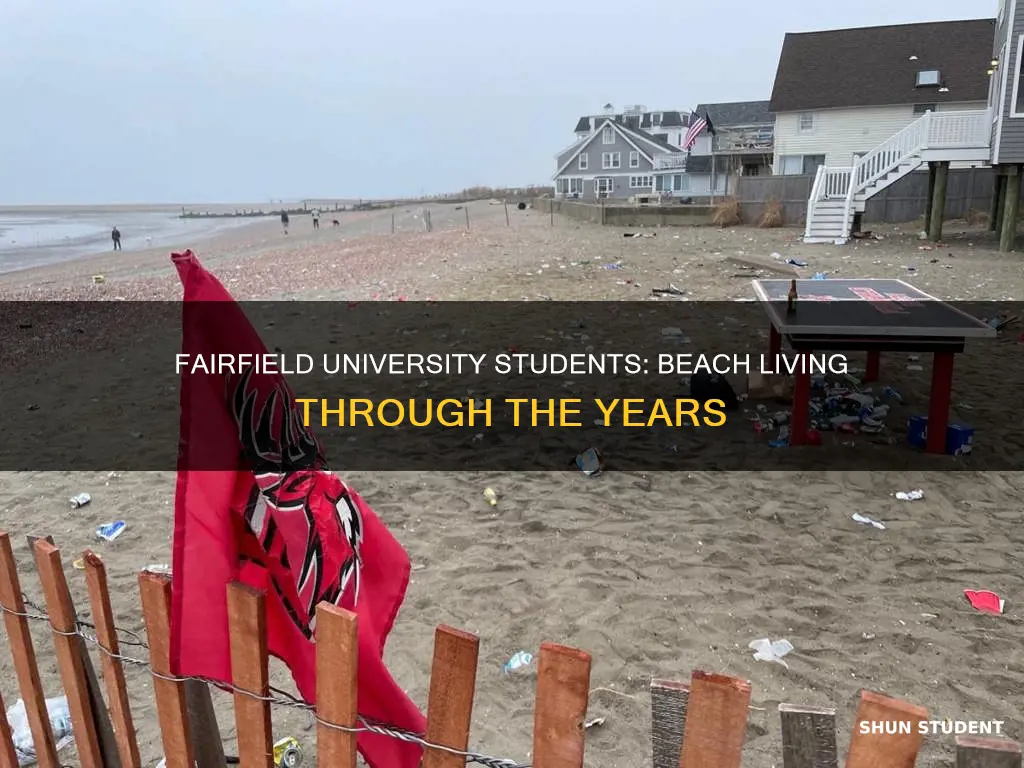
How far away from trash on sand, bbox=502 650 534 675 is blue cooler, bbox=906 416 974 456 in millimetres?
3685

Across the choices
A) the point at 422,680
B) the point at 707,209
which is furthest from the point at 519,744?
the point at 707,209

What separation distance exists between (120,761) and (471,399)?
4.79 meters

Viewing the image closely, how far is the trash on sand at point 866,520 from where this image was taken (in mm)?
4367

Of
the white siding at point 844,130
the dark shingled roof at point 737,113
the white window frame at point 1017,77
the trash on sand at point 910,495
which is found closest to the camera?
the trash on sand at point 910,495

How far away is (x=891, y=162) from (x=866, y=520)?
59.7ft

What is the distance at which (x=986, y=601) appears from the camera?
3.55 m

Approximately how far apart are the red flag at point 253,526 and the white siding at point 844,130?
34.0 m

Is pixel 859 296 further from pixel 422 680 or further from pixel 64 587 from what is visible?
pixel 64 587

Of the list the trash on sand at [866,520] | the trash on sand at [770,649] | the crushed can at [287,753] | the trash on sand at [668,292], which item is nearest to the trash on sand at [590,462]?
the trash on sand at [866,520]

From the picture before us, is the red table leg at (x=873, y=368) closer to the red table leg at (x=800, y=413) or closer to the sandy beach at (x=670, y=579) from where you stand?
the sandy beach at (x=670, y=579)

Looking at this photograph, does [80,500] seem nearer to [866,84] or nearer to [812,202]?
[812,202]
